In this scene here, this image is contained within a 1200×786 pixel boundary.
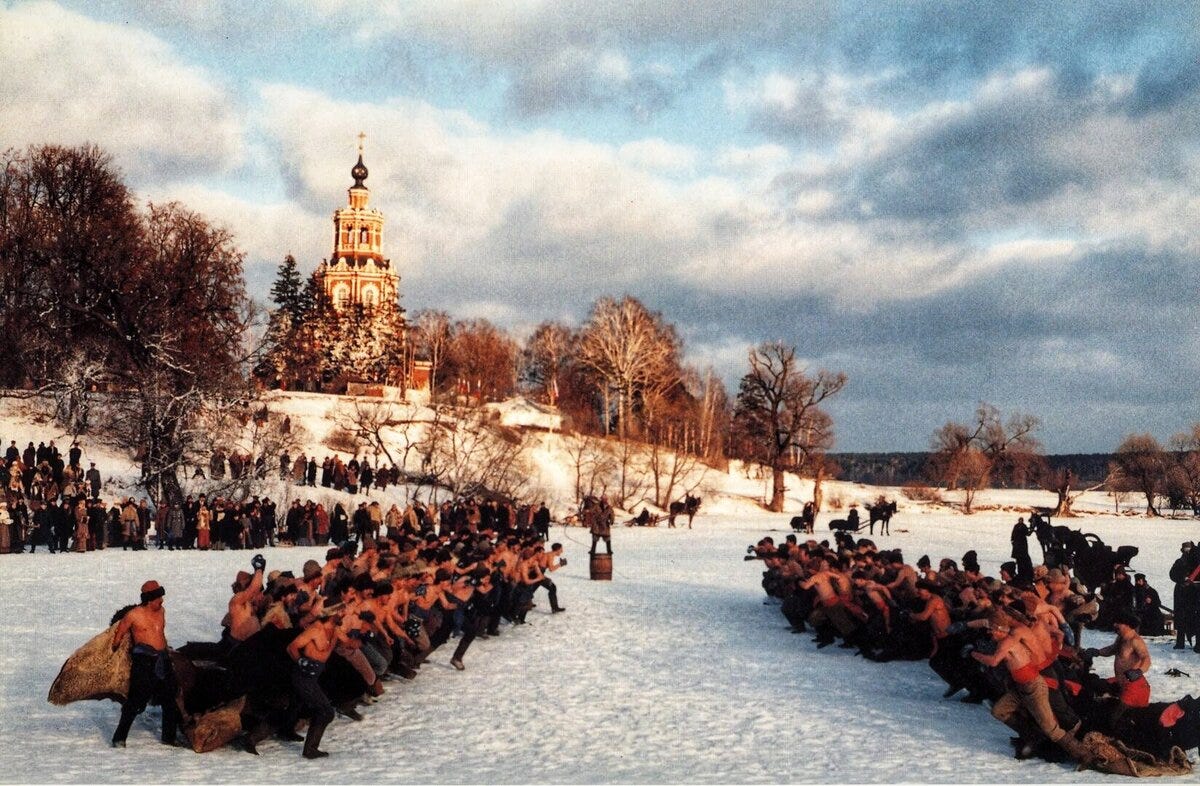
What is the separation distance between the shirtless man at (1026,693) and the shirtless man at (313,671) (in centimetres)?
611

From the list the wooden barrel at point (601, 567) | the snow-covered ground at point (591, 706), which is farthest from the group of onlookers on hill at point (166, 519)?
the wooden barrel at point (601, 567)

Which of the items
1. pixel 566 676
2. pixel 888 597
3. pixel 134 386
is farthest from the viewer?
pixel 134 386

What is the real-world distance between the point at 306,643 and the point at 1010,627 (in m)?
6.64

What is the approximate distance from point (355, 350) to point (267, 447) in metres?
36.0

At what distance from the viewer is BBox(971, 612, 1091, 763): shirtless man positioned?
9883 mm

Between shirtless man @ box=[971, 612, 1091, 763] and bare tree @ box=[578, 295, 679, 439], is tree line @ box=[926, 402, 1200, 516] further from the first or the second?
shirtless man @ box=[971, 612, 1091, 763]

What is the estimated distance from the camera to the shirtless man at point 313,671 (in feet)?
33.6

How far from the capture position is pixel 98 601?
64.6 feet

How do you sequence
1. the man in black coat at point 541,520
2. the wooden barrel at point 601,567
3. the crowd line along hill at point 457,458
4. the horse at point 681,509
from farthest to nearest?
1. the crowd line along hill at point 457,458
2. the horse at point 681,509
3. the man in black coat at point 541,520
4. the wooden barrel at point 601,567

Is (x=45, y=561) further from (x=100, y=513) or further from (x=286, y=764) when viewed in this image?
(x=286, y=764)

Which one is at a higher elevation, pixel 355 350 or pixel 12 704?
pixel 355 350

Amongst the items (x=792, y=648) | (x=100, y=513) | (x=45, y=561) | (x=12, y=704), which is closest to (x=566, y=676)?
(x=792, y=648)

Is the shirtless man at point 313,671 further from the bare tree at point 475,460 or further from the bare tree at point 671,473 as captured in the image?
the bare tree at point 671,473

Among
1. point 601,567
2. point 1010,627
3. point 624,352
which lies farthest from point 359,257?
point 1010,627
